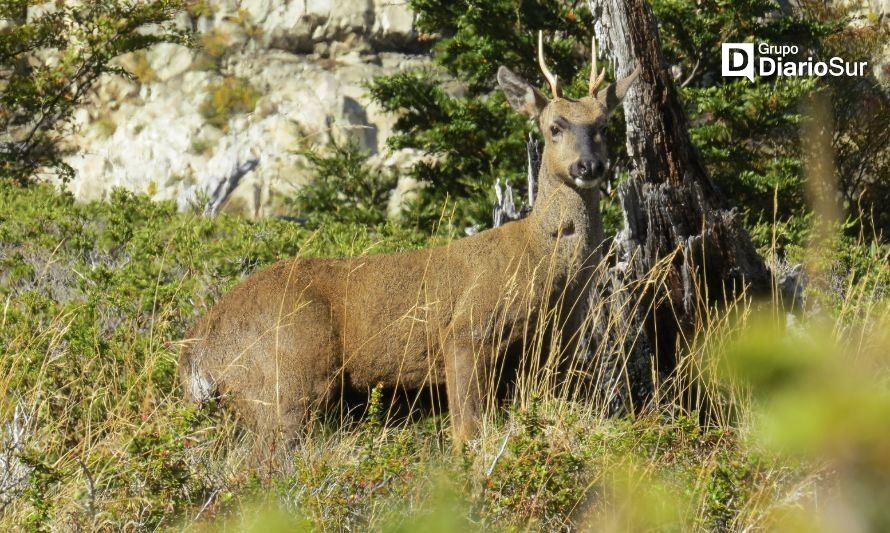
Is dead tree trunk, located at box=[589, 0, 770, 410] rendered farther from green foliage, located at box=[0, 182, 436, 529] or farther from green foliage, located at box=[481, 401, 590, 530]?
green foliage, located at box=[481, 401, 590, 530]

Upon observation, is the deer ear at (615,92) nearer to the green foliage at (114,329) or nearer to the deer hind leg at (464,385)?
the green foliage at (114,329)

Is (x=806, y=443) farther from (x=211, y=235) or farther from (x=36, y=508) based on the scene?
(x=211, y=235)

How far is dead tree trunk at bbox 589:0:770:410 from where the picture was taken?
6.89 meters

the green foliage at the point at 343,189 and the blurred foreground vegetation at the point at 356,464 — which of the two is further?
the green foliage at the point at 343,189

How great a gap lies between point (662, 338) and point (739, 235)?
0.77 m

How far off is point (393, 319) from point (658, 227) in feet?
5.79

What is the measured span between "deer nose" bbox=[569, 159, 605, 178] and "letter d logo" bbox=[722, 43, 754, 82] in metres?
9.01

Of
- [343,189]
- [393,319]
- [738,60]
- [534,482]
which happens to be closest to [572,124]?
[393,319]

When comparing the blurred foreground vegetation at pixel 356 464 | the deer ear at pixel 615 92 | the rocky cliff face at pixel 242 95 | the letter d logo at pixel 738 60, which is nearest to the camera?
the blurred foreground vegetation at pixel 356 464

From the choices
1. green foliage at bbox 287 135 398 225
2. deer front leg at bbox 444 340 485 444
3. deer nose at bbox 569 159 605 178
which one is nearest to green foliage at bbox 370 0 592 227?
green foliage at bbox 287 135 398 225

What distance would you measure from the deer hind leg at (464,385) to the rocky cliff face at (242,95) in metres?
18.9
